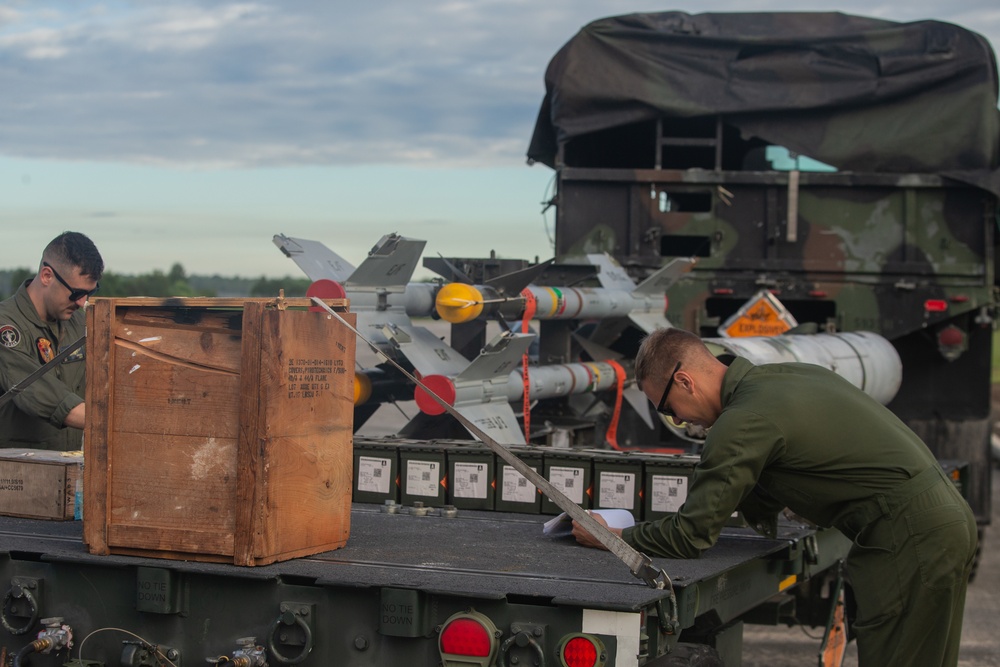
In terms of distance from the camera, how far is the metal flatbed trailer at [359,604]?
11.5ft

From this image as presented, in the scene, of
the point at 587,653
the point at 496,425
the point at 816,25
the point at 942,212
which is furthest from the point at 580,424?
the point at 587,653

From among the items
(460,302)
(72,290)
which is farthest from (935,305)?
(72,290)

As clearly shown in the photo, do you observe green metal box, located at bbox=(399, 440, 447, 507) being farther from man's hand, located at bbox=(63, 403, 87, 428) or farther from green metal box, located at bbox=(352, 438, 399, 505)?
man's hand, located at bbox=(63, 403, 87, 428)

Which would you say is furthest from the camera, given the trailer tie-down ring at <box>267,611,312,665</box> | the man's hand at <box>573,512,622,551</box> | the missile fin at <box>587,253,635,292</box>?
the missile fin at <box>587,253,635,292</box>

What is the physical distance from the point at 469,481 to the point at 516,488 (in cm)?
21

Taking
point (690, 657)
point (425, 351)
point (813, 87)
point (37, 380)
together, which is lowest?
point (690, 657)

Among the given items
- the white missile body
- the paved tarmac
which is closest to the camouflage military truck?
the white missile body

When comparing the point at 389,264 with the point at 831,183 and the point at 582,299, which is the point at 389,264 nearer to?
the point at 582,299

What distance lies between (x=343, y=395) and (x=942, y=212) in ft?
22.5

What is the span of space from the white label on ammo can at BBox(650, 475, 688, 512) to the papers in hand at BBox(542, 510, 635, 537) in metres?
0.44

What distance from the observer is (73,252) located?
216 inches

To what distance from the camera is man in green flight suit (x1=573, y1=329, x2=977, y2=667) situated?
389 cm

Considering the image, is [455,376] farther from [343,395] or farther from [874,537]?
[874,537]

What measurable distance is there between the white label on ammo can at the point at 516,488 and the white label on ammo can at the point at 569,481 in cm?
15
